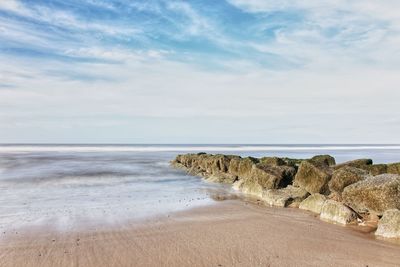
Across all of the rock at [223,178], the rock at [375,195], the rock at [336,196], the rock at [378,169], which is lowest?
the rock at [223,178]

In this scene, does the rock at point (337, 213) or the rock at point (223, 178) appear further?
the rock at point (223, 178)

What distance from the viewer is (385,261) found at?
8914mm

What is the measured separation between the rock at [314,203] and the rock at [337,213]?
25.2 inches

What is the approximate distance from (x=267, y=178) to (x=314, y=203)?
4224mm

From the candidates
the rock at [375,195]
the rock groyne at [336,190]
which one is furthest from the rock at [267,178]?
the rock at [375,195]

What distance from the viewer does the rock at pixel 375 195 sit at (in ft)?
39.8

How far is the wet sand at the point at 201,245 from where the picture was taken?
8.75m

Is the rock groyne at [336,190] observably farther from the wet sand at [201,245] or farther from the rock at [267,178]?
the wet sand at [201,245]

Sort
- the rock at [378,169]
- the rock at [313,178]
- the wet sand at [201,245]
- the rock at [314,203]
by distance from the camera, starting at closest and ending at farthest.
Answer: the wet sand at [201,245] → the rock at [314,203] → the rock at [313,178] → the rock at [378,169]

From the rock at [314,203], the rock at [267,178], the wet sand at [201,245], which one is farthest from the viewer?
the rock at [267,178]

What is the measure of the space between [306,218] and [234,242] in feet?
14.2

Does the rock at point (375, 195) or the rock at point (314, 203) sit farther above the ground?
the rock at point (375, 195)

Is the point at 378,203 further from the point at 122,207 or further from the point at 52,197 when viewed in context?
the point at 52,197

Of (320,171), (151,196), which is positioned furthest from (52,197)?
(320,171)
